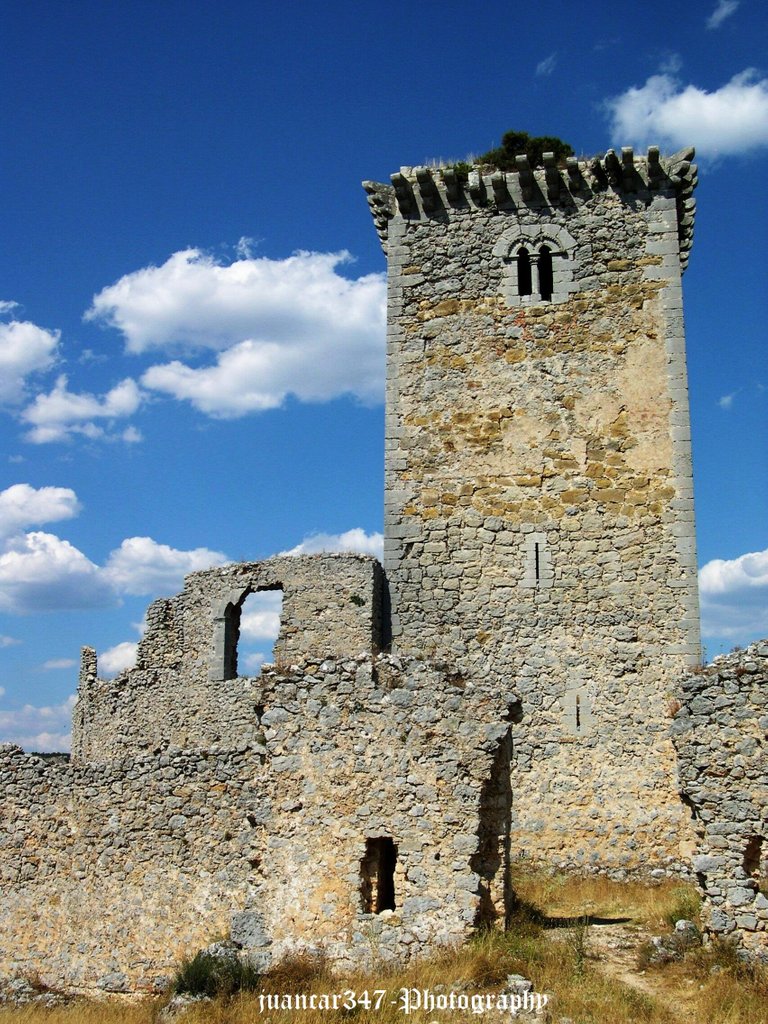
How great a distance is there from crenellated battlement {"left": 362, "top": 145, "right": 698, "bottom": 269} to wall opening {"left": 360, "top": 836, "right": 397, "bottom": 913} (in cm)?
1050

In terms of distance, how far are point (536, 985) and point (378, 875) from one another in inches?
66.0

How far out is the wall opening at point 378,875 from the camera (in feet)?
28.8

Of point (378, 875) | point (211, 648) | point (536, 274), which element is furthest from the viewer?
point (211, 648)

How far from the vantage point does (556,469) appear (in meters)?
14.7

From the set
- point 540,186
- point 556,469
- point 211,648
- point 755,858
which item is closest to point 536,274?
point 540,186

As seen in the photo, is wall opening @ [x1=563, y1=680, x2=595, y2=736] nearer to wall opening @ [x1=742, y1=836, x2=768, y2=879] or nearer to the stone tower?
the stone tower

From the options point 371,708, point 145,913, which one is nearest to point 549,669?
point 371,708

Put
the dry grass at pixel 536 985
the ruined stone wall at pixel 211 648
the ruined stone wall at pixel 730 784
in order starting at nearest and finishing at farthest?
the dry grass at pixel 536 985 → the ruined stone wall at pixel 730 784 → the ruined stone wall at pixel 211 648

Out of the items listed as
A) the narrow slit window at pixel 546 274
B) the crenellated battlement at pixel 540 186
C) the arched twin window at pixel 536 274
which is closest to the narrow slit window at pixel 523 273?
the arched twin window at pixel 536 274

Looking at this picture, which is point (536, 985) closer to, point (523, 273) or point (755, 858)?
point (755, 858)

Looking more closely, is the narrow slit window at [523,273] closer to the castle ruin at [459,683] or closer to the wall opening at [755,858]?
the castle ruin at [459,683]

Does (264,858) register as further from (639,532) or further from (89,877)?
(639,532)

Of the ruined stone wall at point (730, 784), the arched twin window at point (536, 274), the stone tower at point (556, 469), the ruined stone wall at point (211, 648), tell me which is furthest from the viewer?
the ruined stone wall at point (211, 648)

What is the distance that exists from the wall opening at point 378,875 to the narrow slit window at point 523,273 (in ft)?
31.3
